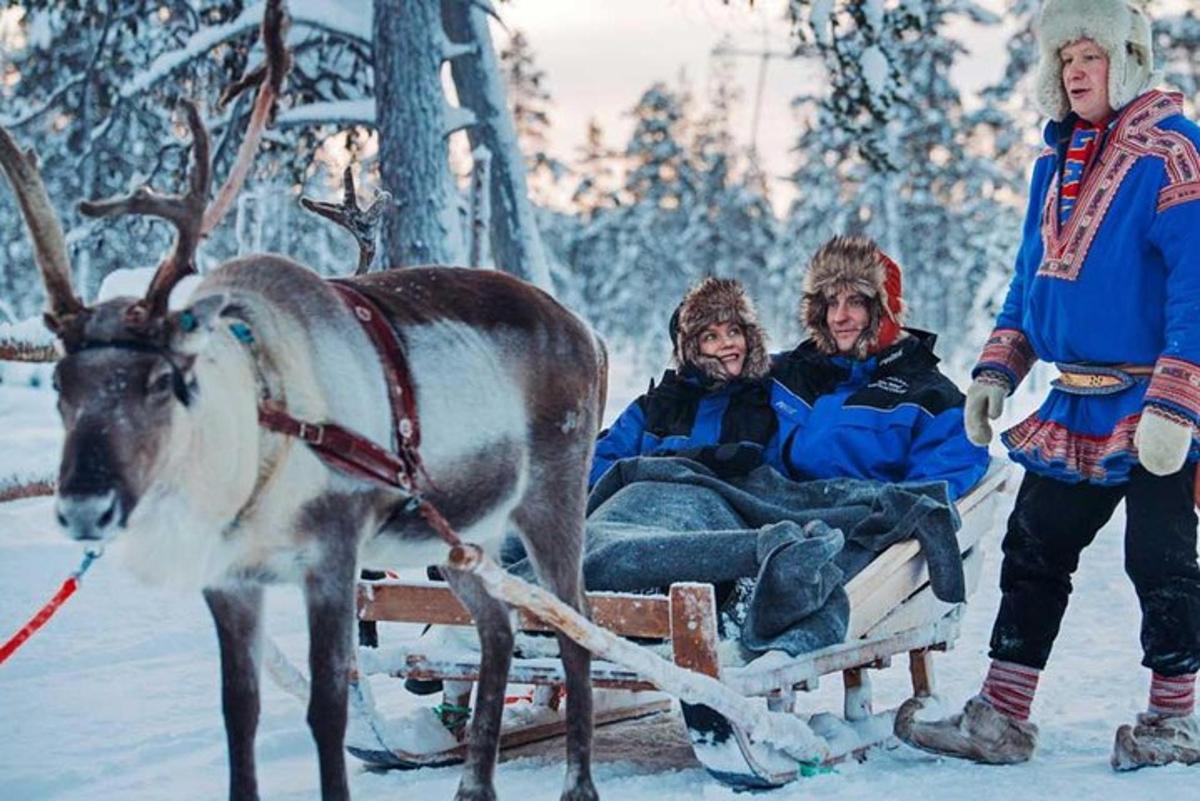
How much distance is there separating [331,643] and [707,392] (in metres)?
2.54

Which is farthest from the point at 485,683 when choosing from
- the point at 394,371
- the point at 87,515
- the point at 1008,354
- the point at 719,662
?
the point at 1008,354

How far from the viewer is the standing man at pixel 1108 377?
14.0ft

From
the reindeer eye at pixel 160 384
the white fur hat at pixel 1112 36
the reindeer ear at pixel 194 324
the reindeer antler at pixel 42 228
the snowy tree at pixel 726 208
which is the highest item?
the white fur hat at pixel 1112 36

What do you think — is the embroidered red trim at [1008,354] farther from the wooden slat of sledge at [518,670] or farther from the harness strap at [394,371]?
the harness strap at [394,371]

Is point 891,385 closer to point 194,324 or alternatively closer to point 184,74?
point 194,324

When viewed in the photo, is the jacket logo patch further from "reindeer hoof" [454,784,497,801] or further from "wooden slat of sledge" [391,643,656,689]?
"reindeer hoof" [454,784,497,801]

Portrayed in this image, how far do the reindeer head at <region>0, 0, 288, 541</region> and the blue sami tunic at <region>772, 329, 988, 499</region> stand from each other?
8.70 feet

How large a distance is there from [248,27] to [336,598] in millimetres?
7902

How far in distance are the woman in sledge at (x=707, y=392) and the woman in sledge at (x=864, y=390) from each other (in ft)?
0.35

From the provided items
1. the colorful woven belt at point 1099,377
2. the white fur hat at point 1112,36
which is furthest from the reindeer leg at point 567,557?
the white fur hat at point 1112,36

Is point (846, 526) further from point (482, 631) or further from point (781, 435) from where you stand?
point (482, 631)

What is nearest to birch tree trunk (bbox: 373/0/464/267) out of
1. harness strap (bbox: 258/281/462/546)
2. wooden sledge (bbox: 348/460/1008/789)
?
wooden sledge (bbox: 348/460/1008/789)

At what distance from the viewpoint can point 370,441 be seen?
10.7 ft

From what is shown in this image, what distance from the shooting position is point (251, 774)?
345cm
